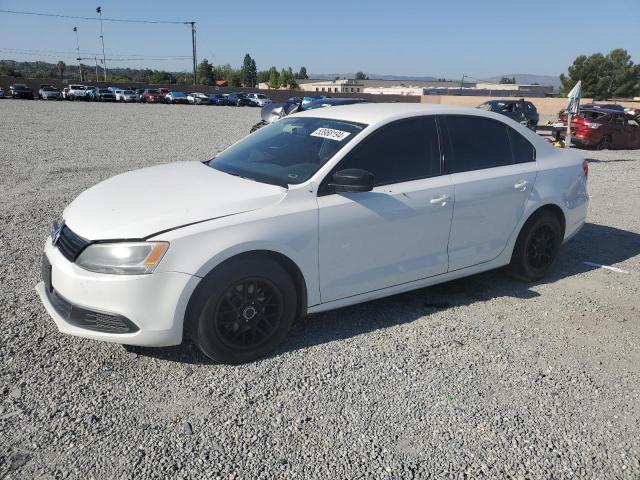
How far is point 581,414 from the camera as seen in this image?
10.4 ft

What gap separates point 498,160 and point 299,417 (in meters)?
2.95

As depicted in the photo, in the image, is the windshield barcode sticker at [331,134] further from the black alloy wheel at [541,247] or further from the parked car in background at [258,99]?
the parked car in background at [258,99]

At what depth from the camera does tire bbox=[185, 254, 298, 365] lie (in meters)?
3.31

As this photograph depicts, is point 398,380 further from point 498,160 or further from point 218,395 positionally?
point 498,160

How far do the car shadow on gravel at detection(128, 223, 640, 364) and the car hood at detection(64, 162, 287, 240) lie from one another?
927mm

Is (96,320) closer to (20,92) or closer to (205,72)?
(20,92)

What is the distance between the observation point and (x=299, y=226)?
357 cm

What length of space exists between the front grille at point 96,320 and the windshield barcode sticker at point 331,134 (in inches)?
77.1

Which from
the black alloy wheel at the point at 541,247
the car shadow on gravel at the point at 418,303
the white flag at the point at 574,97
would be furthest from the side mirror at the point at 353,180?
the white flag at the point at 574,97

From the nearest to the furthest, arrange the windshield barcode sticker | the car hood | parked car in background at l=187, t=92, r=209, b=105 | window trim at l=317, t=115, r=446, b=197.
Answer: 1. the car hood
2. window trim at l=317, t=115, r=446, b=197
3. the windshield barcode sticker
4. parked car in background at l=187, t=92, r=209, b=105

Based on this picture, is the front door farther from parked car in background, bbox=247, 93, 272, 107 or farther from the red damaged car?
parked car in background, bbox=247, 93, 272, 107

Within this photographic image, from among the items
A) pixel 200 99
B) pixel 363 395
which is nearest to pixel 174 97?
pixel 200 99

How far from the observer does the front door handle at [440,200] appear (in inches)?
165

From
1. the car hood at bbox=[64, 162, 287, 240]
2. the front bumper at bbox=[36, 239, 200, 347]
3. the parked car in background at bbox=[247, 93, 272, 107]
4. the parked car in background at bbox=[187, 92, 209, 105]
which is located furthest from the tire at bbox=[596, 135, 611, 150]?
the parked car in background at bbox=[187, 92, 209, 105]
